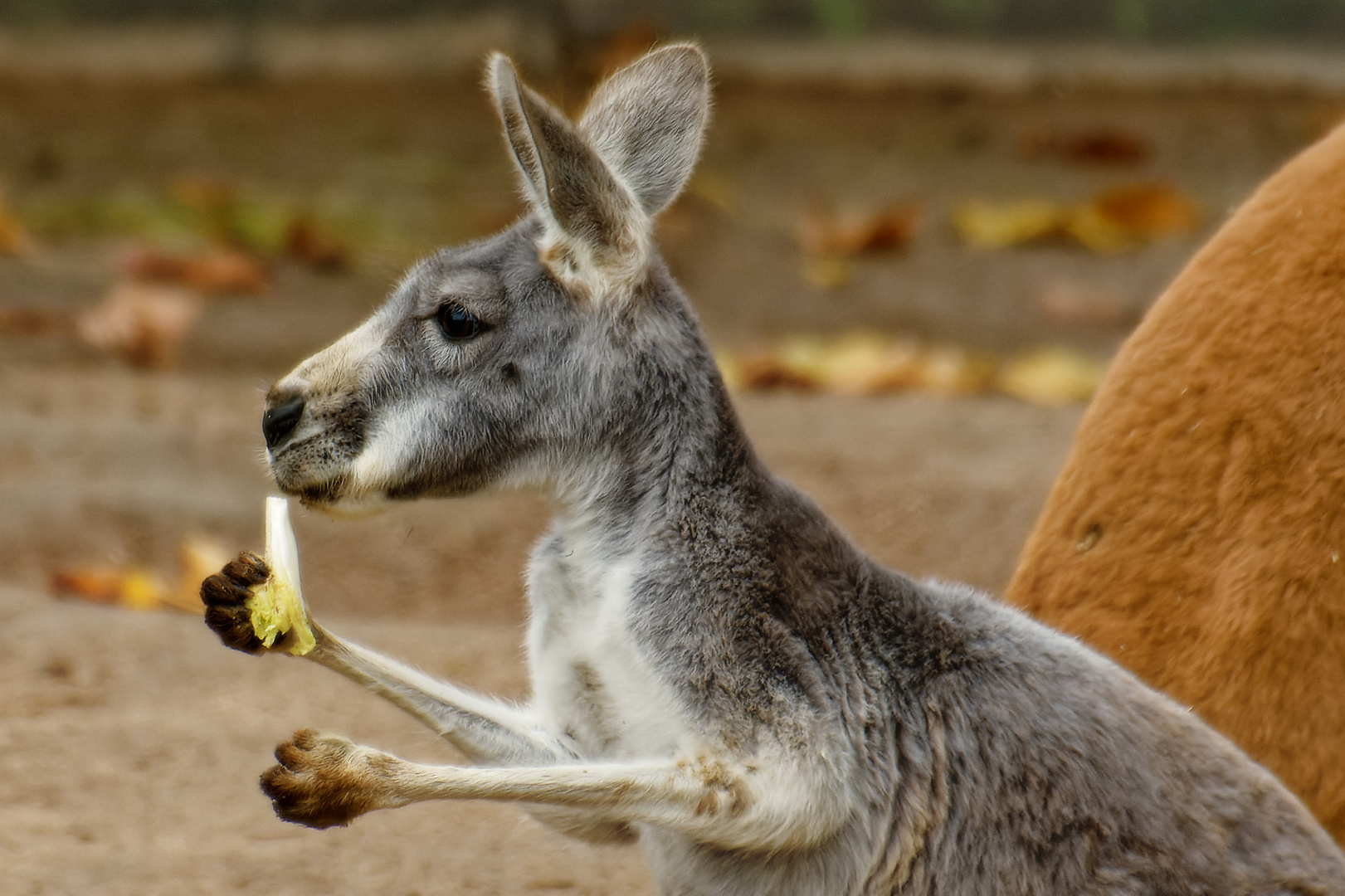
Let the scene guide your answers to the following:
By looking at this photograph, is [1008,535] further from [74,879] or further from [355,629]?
[74,879]

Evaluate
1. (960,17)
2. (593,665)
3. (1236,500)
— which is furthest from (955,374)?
(593,665)

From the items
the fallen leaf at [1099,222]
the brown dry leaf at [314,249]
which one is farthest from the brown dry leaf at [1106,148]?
the brown dry leaf at [314,249]

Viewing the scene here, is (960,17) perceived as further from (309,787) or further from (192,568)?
(309,787)

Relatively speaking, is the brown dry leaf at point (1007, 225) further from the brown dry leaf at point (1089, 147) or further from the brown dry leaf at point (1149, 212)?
the brown dry leaf at point (1089, 147)

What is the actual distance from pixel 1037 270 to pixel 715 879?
4668mm

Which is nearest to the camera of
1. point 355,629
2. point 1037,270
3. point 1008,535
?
point 355,629

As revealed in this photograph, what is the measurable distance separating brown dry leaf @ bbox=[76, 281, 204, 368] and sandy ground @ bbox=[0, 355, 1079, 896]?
0.37 ft

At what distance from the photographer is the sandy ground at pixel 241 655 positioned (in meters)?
2.59

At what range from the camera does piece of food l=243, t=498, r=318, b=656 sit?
6.34 ft

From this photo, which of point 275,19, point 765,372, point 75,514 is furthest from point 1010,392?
point 275,19

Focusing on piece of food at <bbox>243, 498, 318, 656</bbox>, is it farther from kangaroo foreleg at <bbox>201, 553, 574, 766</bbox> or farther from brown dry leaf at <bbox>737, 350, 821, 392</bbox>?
brown dry leaf at <bbox>737, 350, 821, 392</bbox>

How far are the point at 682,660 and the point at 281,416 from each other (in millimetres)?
614

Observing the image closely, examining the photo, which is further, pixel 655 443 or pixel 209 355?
pixel 209 355

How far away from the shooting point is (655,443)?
6.64 feet
